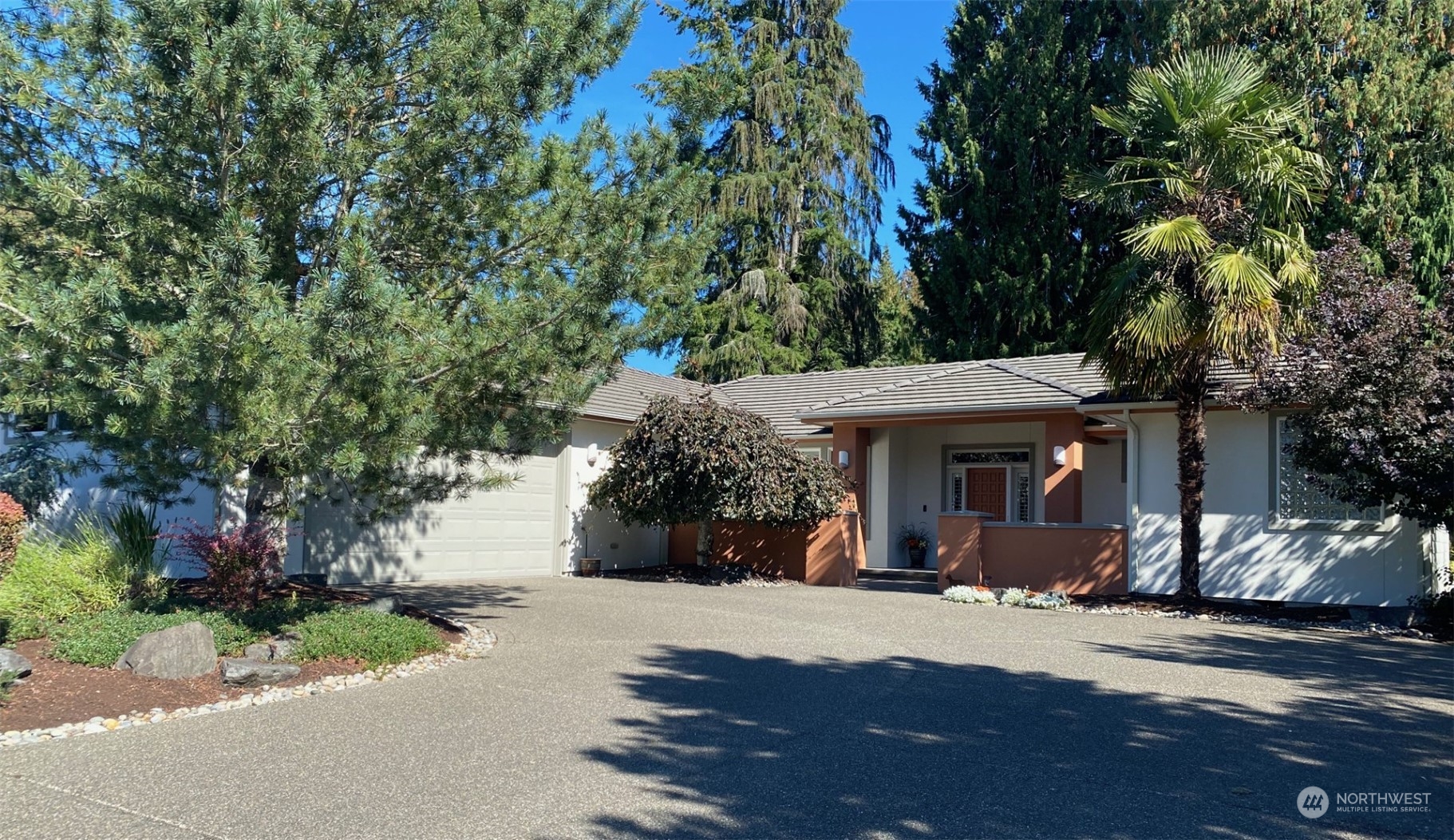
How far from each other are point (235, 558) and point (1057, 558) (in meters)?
11.6

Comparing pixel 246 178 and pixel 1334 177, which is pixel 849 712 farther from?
pixel 1334 177

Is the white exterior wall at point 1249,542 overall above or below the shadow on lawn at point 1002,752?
above

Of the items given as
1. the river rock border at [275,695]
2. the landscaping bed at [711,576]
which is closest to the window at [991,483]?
the landscaping bed at [711,576]

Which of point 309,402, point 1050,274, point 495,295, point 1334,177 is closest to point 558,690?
point 309,402

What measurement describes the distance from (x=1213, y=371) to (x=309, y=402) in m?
12.2

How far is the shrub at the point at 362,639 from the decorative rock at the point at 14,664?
1.96 meters

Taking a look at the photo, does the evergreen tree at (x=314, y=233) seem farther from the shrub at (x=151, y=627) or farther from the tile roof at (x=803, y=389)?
the tile roof at (x=803, y=389)

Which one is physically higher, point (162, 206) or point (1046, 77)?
point (1046, 77)

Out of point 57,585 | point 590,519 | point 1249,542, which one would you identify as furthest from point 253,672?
point 1249,542

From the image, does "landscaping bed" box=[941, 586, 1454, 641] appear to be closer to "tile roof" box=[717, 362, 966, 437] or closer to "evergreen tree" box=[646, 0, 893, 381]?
"tile roof" box=[717, 362, 966, 437]

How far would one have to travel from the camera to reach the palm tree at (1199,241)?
13.2 meters

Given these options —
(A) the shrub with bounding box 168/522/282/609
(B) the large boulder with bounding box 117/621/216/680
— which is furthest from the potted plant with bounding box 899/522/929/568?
(B) the large boulder with bounding box 117/621/216/680

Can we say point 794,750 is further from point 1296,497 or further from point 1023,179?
point 1023,179

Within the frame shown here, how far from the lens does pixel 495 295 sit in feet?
32.4
